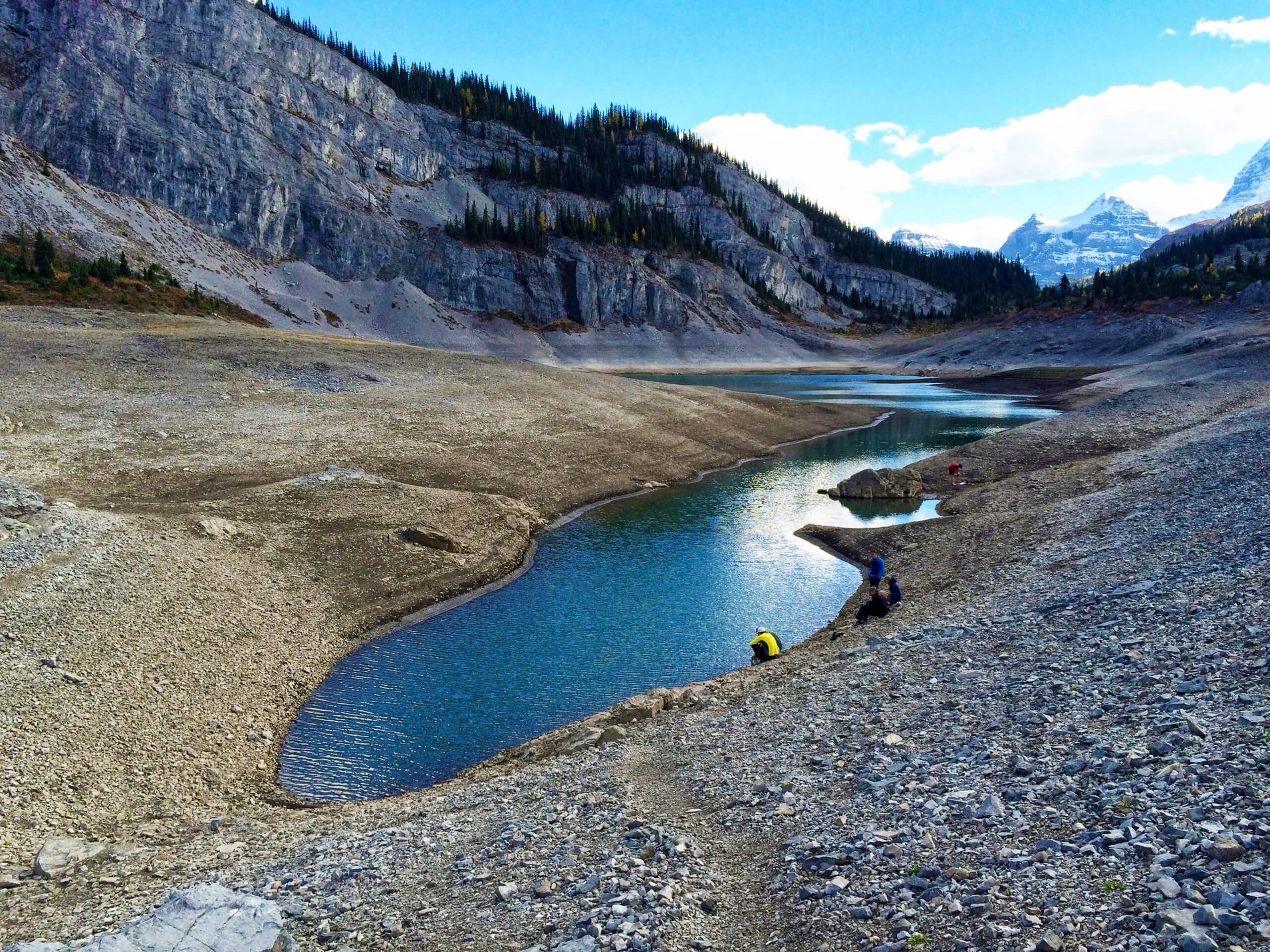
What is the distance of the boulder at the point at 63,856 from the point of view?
14.3 meters

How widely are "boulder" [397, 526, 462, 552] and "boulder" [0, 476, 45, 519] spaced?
14.0 m

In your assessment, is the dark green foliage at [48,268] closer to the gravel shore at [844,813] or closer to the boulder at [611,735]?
the gravel shore at [844,813]

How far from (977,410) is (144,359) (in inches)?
3796

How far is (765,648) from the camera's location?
26.5 m

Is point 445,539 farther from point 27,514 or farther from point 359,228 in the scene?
point 359,228

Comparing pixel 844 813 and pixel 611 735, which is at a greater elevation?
pixel 844 813

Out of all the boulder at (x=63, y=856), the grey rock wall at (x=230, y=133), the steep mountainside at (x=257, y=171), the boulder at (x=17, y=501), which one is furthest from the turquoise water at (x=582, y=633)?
the grey rock wall at (x=230, y=133)

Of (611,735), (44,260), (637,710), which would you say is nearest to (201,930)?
(611,735)

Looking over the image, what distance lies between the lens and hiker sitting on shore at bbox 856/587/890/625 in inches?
1116

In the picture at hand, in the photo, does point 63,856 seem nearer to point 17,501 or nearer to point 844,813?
point 844,813

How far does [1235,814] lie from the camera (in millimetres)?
10133

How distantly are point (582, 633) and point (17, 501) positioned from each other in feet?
73.0

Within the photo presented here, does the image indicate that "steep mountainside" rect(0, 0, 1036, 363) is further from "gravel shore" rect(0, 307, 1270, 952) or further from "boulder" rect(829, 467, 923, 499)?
"gravel shore" rect(0, 307, 1270, 952)

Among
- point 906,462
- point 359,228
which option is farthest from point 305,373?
point 359,228
